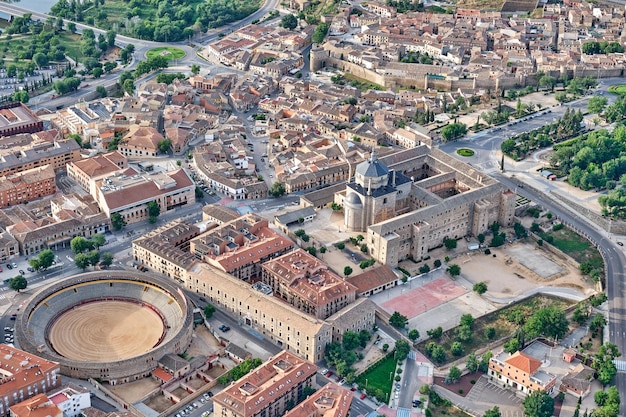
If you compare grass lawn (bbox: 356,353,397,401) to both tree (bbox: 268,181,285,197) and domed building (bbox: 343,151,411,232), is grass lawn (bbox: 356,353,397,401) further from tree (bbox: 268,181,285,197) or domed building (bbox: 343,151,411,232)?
tree (bbox: 268,181,285,197)

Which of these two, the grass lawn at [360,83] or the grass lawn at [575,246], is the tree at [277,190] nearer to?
the grass lawn at [575,246]

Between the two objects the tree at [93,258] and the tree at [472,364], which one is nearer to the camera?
the tree at [472,364]

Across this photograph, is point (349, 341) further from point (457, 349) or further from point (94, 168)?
point (94, 168)

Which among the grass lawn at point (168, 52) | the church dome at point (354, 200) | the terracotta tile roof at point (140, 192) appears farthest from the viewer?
the grass lawn at point (168, 52)

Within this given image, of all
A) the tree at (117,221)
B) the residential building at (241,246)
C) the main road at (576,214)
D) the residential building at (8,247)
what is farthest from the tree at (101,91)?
the main road at (576,214)

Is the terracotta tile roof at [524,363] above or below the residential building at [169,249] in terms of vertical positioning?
below

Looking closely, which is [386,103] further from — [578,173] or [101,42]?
[101,42]

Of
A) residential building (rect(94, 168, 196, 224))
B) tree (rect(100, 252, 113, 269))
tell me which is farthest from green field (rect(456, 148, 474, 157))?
tree (rect(100, 252, 113, 269))
